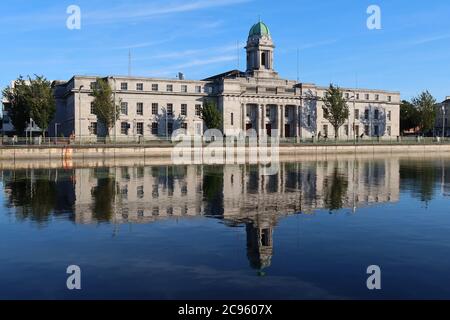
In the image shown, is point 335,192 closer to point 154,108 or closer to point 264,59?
point 154,108

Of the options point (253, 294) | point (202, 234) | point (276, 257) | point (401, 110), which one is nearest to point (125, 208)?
point (202, 234)

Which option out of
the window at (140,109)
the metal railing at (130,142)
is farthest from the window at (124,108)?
the metal railing at (130,142)

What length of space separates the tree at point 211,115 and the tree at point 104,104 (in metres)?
16.1

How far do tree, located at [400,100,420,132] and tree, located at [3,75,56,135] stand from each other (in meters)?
88.0

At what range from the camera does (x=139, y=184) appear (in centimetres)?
3325

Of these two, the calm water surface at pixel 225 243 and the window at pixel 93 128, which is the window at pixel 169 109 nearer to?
the window at pixel 93 128

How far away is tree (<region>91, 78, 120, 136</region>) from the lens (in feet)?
269

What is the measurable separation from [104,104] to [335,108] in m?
46.9

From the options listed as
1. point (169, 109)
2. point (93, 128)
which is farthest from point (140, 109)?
point (93, 128)

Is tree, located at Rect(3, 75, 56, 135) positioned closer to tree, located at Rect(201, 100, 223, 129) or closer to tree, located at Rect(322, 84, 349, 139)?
tree, located at Rect(201, 100, 223, 129)

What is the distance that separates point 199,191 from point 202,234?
12306 millimetres

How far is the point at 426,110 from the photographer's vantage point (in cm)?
12088

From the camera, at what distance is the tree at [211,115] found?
9031 centimetres

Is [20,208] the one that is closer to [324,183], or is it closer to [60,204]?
[60,204]
